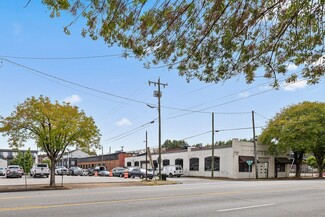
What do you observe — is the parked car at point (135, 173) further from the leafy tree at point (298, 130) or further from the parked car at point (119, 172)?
the leafy tree at point (298, 130)

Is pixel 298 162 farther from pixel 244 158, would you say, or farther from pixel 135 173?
pixel 135 173

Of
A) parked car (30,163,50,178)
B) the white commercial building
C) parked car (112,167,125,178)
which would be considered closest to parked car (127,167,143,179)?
parked car (112,167,125,178)

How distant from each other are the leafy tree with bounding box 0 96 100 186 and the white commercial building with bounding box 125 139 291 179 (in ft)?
83.1

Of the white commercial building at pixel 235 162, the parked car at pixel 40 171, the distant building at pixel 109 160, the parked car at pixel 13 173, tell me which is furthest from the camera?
the distant building at pixel 109 160

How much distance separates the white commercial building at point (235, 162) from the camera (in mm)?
45938

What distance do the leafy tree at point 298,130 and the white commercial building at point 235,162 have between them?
213 centimetres

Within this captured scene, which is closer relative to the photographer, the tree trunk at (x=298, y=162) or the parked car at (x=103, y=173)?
the tree trunk at (x=298, y=162)

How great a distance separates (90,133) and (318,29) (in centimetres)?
2046

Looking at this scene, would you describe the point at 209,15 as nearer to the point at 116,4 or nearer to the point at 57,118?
the point at 116,4

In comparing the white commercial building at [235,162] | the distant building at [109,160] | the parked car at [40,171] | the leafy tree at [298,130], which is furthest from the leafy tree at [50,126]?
the distant building at [109,160]

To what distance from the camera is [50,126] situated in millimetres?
24203

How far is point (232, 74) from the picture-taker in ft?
24.5

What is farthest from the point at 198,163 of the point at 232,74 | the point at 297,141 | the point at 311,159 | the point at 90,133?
the point at 232,74

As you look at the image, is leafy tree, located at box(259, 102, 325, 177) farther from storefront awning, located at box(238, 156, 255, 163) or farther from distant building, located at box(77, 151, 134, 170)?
distant building, located at box(77, 151, 134, 170)
